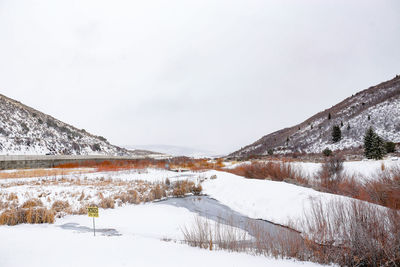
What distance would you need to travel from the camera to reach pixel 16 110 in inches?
1833

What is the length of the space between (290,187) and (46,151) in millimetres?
43214

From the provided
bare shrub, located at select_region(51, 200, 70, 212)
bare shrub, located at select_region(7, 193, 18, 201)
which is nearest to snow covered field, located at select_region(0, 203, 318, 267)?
bare shrub, located at select_region(51, 200, 70, 212)

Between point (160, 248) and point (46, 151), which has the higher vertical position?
point (46, 151)

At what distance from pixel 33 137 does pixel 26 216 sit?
3975 centimetres

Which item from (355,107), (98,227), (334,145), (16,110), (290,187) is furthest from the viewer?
(355,107)

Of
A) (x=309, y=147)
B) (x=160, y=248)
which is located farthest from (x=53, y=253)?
(x=309, y=147)

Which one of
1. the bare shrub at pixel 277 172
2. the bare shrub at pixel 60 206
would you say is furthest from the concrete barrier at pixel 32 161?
the bare shrub at pixel 277 172

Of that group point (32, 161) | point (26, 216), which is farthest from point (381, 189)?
point (32, 161)

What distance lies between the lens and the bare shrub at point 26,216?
28.9 feet

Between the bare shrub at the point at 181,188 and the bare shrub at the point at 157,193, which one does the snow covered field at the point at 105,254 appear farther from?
the bare shrub at the point at 181,188

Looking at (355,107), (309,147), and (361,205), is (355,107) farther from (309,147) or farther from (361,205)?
(361,205)

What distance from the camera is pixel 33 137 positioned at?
40906 mm

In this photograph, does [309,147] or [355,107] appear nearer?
[309,147]

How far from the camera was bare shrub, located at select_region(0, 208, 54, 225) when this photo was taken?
8805 mm
